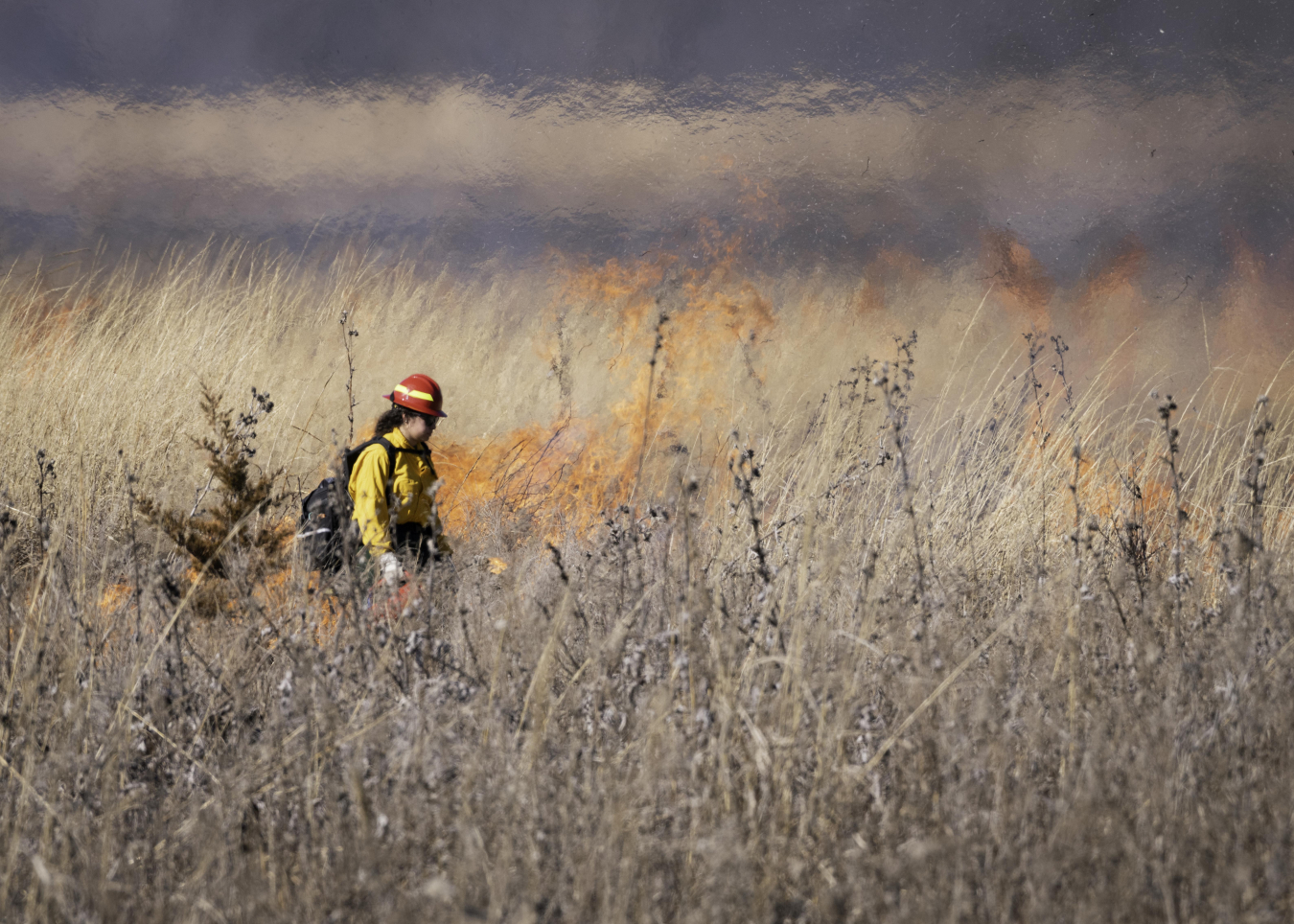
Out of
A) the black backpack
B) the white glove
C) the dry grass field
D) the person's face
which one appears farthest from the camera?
the person's face

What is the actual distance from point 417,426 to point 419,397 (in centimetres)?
14

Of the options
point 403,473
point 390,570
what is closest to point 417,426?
point 403,473

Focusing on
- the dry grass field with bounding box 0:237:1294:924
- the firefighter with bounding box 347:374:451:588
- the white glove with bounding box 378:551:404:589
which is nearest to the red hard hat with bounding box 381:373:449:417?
the firefighter with bounding box 347:374:451:588

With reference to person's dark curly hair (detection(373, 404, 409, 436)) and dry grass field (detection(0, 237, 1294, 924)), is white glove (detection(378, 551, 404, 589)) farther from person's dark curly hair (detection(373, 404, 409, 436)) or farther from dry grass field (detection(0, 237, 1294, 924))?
person's dark curly hair (detection(373, 404, 409, 436))

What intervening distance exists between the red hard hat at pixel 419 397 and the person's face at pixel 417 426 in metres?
0.03

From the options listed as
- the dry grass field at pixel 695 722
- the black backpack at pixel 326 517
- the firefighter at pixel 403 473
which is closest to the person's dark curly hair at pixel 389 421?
the firefighter at pixel 403 473

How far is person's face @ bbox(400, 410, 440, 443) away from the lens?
363 cm

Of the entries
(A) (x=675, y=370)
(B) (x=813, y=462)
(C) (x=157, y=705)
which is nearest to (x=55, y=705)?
(C) (x=157, y=705)

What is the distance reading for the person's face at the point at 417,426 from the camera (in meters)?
3.63

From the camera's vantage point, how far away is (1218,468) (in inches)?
159

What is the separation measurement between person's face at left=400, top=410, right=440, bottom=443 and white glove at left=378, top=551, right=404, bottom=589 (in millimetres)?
939

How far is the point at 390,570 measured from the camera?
2.50m

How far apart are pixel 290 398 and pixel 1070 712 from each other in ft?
18.5

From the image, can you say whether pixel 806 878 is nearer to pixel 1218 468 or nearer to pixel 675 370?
pixel 1218 468
